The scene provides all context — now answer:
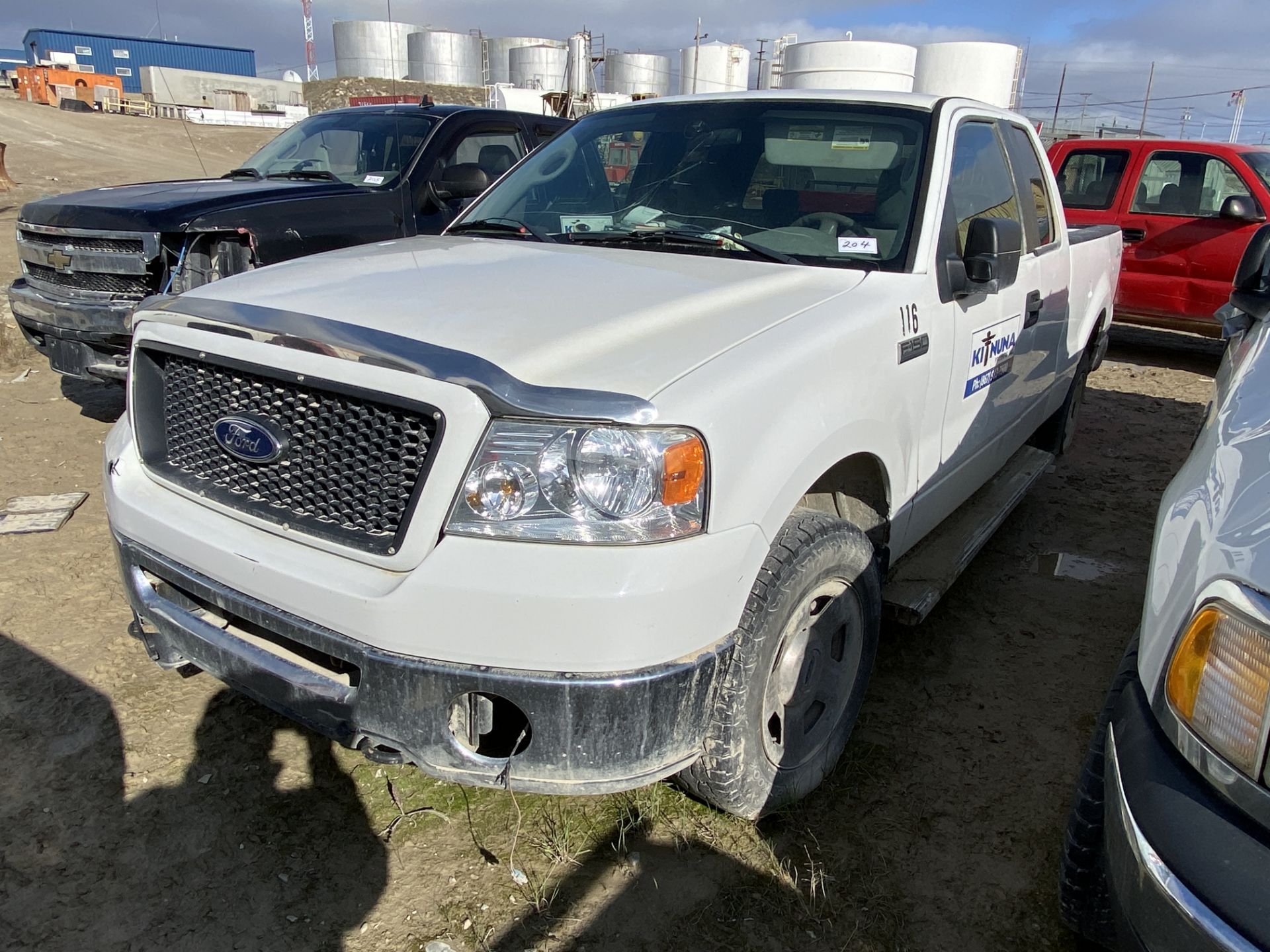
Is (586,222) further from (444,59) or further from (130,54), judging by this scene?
(130,54)

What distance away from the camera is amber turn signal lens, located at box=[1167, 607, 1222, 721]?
150 cm

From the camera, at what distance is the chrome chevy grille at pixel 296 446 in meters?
1.93

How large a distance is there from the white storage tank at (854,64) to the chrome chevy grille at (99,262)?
1095 inches

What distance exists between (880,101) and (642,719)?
95.5 inches

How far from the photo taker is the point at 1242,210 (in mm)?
7410

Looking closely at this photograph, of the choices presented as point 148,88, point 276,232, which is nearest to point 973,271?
point 276,232

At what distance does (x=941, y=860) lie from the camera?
2463mm

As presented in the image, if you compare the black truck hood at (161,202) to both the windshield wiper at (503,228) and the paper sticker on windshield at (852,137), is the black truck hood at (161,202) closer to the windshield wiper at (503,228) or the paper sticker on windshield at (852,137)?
the windshield wiper at (503,228)

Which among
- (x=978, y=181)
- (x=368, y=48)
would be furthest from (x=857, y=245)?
(x=368, y=48)

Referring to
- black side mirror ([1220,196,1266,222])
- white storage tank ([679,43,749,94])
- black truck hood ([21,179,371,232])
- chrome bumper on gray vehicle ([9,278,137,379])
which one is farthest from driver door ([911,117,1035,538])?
white storage tank ([679,43,749,94])

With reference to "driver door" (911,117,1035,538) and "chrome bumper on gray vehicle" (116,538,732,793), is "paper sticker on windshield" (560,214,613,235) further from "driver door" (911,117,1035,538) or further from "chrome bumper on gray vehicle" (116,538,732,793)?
"chrome bumper on gray vehicle" (116,538,732,793)

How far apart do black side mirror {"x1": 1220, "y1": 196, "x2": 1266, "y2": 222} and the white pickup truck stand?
5683 millimetres

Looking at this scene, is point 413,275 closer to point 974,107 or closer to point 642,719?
point 642,719

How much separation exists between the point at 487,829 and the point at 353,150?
5225 millimetres
